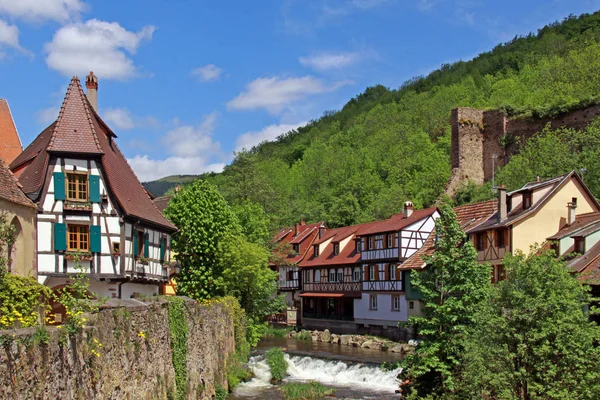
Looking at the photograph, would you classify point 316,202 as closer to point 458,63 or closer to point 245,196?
point 245,196

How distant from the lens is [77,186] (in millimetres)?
26438

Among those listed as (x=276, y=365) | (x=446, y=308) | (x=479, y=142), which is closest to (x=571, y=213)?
(x=276, y=365)

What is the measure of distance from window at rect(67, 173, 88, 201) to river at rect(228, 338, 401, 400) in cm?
939

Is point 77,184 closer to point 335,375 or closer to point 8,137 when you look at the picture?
point 8,137

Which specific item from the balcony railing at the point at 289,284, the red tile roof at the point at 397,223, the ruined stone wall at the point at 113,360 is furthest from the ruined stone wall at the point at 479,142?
the ruined stone wall at the point at 113,360

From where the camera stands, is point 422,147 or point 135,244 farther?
point 422,147

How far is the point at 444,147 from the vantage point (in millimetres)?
86688

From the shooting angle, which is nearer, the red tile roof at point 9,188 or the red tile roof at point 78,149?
the red tile roof at point 9,188

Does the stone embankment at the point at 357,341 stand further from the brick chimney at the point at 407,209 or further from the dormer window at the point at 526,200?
the dormer window at the point at 526,200

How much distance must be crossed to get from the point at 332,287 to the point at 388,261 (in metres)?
9.39

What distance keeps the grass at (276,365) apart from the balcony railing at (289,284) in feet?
94.2

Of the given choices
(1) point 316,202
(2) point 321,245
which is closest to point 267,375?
(2) point 321,245

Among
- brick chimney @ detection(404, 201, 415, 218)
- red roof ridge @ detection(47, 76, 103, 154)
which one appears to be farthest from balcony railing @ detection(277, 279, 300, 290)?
red roof ridge @ detection(47, 76, 103, 154)

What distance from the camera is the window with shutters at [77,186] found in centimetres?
2630
